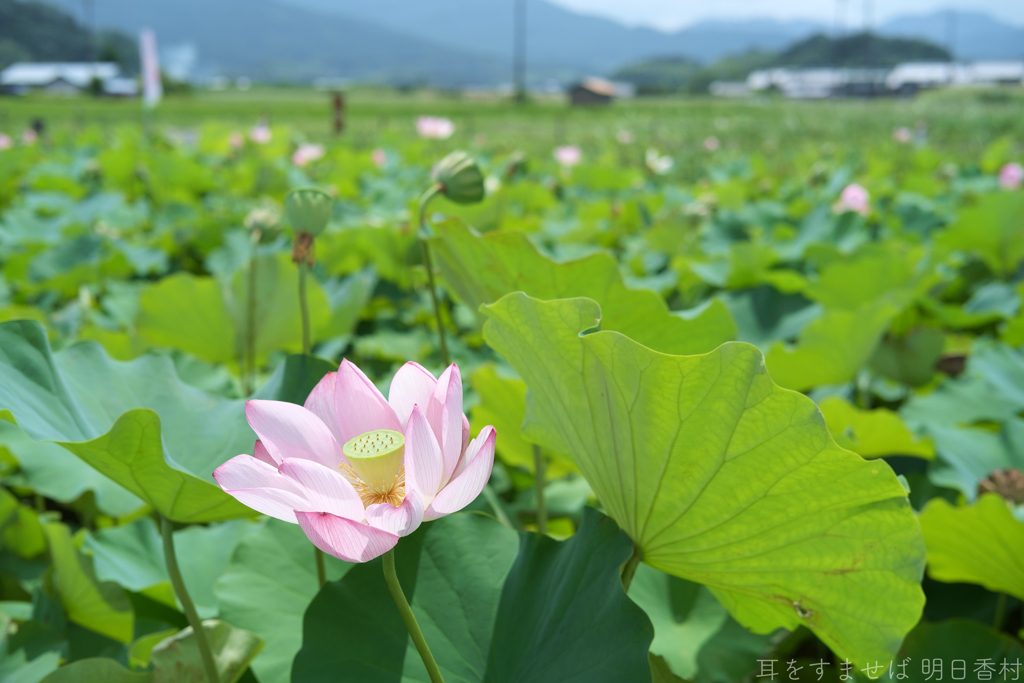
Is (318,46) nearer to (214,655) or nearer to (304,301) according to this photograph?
(304,301)

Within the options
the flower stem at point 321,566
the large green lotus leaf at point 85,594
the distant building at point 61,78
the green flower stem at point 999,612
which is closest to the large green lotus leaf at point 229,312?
the large green lotus leaf at point 85,594

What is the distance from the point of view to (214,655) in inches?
25.0

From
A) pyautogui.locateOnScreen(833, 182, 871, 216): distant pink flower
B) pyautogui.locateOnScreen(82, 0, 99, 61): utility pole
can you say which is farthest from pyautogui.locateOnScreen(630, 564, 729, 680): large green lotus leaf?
pyautogui.locateOnScreen(82, 0, 99, 61): utility pole

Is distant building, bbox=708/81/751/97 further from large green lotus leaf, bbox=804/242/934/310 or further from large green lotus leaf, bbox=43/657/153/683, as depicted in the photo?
large green lotus leaf, bbox=43/657/153/683

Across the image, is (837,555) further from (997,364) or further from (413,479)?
(997,364)

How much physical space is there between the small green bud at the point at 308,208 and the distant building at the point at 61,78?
38207mm

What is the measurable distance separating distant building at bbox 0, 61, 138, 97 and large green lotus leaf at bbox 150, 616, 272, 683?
126ft

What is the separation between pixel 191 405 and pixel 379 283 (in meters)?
1.12

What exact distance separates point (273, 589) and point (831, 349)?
0.87m

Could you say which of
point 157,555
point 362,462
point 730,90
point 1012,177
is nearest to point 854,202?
point 1012,177

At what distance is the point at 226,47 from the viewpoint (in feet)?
533

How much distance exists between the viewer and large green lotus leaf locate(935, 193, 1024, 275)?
1.80 m

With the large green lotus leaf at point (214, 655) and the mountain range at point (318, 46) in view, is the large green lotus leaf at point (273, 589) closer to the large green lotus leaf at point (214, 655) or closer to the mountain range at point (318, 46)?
the large green lotus leaf at point (214, 655)

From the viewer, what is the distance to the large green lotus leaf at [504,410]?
923 millimetres
